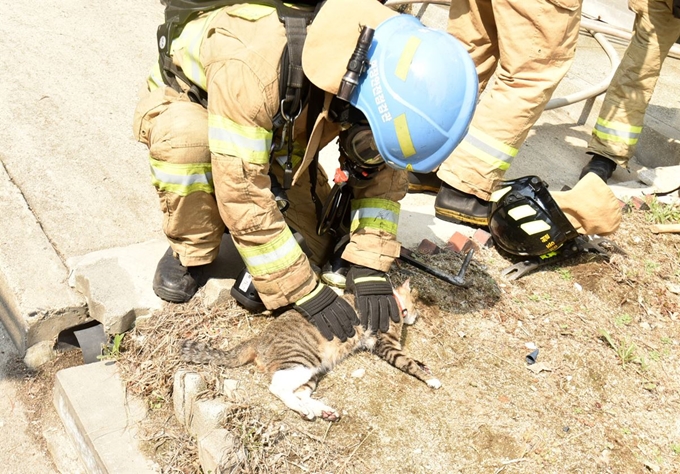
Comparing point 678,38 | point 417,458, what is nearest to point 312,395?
point 417,458

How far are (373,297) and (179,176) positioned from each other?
114 cm

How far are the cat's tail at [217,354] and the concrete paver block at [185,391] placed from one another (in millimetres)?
121

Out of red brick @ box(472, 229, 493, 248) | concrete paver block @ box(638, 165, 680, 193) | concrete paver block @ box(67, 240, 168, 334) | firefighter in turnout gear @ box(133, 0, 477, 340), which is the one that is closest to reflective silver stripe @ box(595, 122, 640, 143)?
concrete paver block @ box(638, 165, 680, 193)

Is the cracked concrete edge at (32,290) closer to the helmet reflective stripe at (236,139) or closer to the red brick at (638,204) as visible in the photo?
the helmet reflective stripe at (236,139)

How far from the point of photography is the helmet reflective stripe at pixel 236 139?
2764mm

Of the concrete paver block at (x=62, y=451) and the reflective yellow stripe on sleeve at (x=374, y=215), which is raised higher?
the reflective yellow stripe on sleeve at (x=374, y=215)

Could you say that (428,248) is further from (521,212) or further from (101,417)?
(101,417)

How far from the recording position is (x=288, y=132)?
2984 mm

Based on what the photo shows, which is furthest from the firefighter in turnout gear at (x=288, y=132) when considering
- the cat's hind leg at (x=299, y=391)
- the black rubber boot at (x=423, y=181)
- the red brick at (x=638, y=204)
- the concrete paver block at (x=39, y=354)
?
the red brick at (x=638, y=204)

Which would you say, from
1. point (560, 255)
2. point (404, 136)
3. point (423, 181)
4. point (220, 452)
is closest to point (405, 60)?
point (404, 136)

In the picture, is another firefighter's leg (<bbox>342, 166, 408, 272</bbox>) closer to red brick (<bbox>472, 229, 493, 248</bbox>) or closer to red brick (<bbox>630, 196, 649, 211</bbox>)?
red brick (<bbox>472, 229, 493, 248</bbox>)

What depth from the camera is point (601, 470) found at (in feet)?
9.59

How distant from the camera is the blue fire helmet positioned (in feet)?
8.57

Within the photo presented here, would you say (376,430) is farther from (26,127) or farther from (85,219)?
(26,127)
